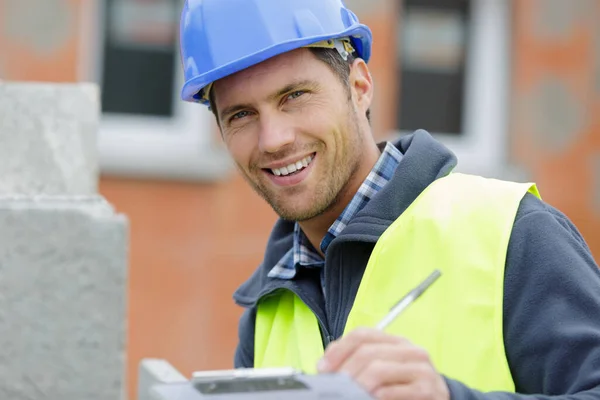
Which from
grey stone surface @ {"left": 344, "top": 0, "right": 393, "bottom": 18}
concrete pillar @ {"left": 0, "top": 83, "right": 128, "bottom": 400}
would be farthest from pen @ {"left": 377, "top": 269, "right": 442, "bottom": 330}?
grey stone surface @ {"left": 344, "top": 0, "right": 393, "bottom": 18}

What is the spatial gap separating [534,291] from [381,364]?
1.75 ft

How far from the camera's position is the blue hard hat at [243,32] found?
2.28 m

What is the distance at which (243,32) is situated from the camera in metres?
2.29

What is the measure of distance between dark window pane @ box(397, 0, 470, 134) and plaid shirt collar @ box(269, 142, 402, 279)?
4.83 m

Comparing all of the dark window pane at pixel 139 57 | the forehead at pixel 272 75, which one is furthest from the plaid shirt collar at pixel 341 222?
the dark window pane at pixel 139 57

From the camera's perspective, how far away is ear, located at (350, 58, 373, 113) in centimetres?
263

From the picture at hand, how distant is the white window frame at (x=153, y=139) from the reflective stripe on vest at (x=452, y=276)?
4.35m

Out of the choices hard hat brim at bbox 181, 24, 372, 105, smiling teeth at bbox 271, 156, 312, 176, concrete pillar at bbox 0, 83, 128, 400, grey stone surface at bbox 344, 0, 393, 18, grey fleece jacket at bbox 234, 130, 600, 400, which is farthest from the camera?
grey stone surface at bbox 344, 0, 393, 18

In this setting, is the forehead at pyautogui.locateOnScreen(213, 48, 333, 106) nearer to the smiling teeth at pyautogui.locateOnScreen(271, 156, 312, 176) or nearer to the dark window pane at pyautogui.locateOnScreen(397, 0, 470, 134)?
the smiling teeth at pyautogui.locateOnScreen(271, 156, 312, 176)

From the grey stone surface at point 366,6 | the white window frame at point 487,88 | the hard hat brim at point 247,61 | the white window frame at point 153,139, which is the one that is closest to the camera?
the hard hat brim at point 247,61

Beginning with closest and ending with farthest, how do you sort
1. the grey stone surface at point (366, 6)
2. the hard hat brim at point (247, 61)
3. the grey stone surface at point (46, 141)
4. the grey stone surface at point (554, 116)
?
the grey stone surface at point (46, 141) → the hard hat brim at point (247, 61) → the grey stone surface at point (366, 6) → the grey stone surface at point (554, 116)

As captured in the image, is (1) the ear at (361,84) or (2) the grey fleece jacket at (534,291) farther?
(1) the ear at (361,84)

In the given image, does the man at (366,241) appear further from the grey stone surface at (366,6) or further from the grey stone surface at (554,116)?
the grey stone surface at (554,116)

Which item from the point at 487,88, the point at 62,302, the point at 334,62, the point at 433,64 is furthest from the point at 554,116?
the point at 62,302
